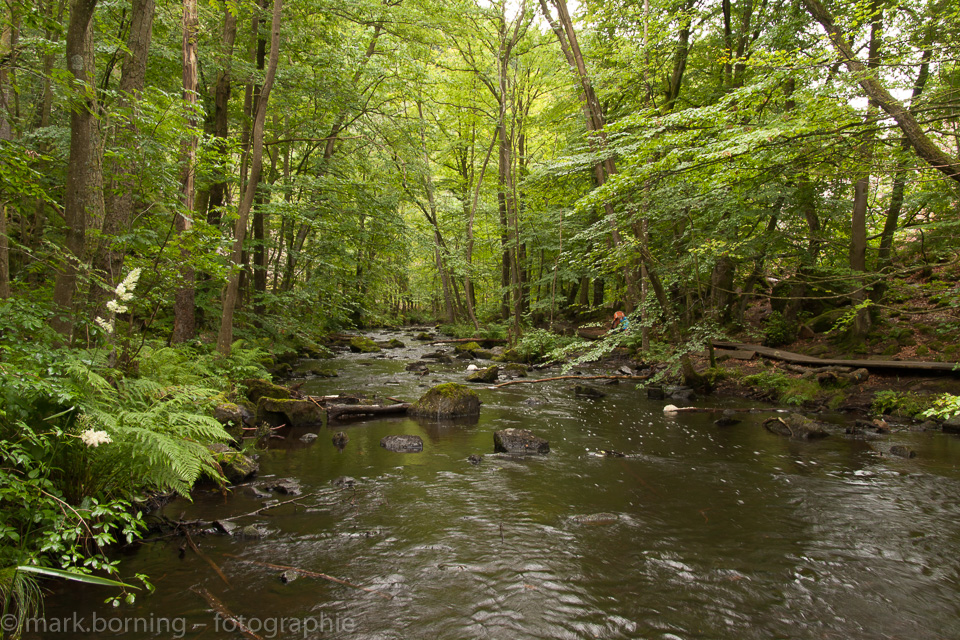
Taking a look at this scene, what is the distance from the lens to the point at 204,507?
15.9 feet

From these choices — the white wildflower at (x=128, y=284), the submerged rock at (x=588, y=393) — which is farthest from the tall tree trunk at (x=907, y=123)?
the white wildflower at (x=128, y=284)

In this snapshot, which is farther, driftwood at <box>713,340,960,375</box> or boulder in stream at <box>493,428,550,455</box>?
driftwood at <box>713,340,960,375</box>

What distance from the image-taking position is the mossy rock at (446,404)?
31.5 ft

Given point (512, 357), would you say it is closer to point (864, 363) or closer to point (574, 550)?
point (864, 363)

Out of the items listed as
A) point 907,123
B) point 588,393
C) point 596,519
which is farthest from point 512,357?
point 907,123

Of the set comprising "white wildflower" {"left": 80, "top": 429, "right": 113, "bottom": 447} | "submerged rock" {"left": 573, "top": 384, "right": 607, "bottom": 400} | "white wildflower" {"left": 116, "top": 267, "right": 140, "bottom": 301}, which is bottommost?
"submerged rock" {"left": 573, "top": 384, "right": 607, "bottom": 400}

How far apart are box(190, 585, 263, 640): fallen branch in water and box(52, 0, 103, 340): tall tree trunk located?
297cm

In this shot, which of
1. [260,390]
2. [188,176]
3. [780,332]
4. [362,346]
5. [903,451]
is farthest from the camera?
[362,346]

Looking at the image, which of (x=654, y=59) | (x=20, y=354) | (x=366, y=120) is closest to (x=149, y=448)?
(x=20, y=354)

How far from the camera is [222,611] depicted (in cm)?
319

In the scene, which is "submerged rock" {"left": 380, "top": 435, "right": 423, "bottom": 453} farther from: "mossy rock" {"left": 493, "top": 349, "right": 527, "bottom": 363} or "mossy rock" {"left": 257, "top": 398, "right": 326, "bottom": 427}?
"mossy rock" {"left": 493, "top": 349, "right": 527, "bottom": 363}

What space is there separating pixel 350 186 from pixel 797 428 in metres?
12.8

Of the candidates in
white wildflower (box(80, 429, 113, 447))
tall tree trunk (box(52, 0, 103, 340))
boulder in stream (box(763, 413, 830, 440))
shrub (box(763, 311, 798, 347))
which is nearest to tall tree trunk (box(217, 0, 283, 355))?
tall tree trunk (box(52, 0, 103, 340))

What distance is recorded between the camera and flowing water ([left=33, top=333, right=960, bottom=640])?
3.24 metres
